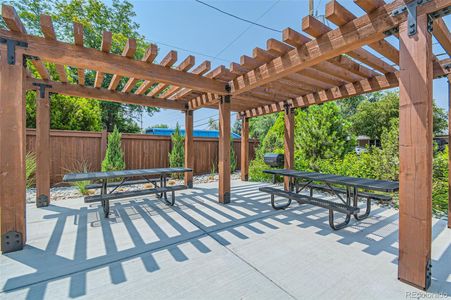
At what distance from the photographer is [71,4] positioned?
11.1 m

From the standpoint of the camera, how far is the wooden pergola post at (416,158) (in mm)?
1655

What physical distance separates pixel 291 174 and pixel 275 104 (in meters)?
2.68

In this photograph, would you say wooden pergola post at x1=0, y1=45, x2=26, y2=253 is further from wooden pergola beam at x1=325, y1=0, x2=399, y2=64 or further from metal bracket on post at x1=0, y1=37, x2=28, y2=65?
wooden pergola beam at x1=325, y1=0, x2=399, y2=64

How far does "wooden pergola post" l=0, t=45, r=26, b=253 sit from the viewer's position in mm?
2254

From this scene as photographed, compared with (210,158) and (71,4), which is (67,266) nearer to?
(210,158)

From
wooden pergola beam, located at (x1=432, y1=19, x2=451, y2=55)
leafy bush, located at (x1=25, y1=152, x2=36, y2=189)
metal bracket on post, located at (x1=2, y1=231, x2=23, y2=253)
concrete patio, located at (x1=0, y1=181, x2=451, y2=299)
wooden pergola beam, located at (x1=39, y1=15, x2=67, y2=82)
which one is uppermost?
wooden pergola beam, located at (x1=39, y1=15, x2=67, y2=82)

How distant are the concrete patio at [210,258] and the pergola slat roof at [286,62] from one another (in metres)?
2.22

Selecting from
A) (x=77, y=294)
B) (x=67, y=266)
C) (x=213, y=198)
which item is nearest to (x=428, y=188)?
(x=77, y=294)

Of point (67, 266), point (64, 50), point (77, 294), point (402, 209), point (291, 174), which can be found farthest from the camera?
point (291, 174)

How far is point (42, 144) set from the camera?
3.88 m

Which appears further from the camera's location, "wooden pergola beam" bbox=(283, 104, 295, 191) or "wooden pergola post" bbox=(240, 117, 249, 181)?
"wooden pergola post" bbox=(240, 117, 249, 181)

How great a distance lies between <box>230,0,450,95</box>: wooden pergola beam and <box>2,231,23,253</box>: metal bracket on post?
3.71 meters

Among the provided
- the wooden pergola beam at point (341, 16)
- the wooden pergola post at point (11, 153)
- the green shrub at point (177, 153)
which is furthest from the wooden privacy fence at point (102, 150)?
the wooden pergola beam at point (341, 16)

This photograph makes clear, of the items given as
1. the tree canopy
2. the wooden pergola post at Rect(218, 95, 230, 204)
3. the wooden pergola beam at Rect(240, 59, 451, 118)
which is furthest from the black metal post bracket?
the tree canopy
